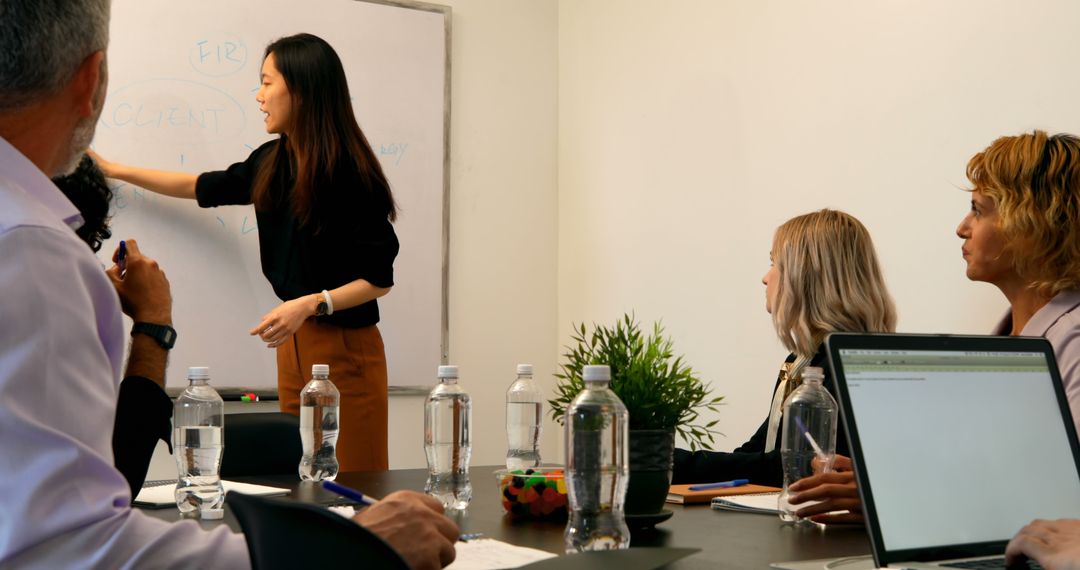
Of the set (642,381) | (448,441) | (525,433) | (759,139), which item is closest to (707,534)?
(642,381)

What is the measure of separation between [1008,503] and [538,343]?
3.35 m

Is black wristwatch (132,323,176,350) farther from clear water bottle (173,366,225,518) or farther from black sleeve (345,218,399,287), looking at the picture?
black sleeve (345,218,399,287)

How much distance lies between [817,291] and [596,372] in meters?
A: 1.36

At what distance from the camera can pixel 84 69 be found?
111 cm

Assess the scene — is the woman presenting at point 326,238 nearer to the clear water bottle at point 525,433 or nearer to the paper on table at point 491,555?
the clear water bottle at point 525,433

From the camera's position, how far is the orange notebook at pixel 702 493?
6.10 feet

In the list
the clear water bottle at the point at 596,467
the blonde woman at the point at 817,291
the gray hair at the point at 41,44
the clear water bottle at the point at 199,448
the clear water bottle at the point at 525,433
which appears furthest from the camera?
the blonde woman at the point at 817,291

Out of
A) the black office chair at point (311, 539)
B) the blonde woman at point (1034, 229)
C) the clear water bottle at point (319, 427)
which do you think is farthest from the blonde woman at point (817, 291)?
the black office chair at point (311, 539)

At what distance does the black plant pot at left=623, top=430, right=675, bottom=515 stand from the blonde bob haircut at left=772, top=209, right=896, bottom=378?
1.10 m

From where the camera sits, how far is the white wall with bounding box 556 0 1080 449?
2.79 metres

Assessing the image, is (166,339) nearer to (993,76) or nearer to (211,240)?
(993,76)

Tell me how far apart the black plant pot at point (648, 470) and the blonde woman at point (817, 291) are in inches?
40.6

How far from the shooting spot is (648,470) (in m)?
1.47

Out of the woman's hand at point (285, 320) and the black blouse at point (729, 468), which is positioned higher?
Answer: the woman's hand at point (285, 320)
